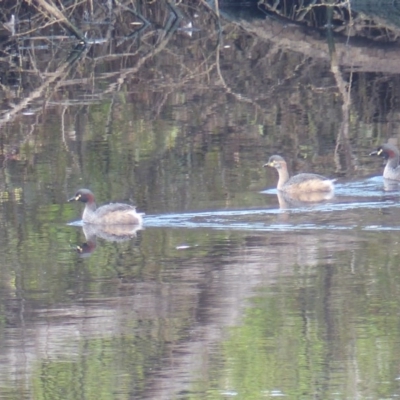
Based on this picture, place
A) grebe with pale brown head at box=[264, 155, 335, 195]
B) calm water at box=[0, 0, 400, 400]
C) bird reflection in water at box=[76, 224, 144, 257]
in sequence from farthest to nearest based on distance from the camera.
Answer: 1. grebe with pale brown head at box=[264, 155, 335, 195]
2. bird reflection in water at box=[76, 224, 144, 257]
3. calm water at box=[0, 0, 400, 400]

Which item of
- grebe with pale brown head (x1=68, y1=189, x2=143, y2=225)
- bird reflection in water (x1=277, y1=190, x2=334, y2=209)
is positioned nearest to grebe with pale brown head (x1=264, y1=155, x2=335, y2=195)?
bird reflection in water (x1=277, y1=190, x2=334, y2=209)

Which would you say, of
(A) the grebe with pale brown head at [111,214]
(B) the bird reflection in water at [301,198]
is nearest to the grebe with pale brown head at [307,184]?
(B) the bird reflection in water at [301,198]

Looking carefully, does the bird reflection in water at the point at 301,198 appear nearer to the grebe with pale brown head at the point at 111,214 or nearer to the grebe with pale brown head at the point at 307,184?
the grebe with pale brown head at the point at 307,184

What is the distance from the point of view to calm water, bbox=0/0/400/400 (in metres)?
7.01

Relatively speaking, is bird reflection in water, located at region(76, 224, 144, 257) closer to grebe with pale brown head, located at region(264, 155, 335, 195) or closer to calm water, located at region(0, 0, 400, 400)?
calm water, located at region(0, 0, 400, 400)

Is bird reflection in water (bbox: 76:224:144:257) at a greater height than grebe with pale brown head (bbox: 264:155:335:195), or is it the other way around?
grebe with pale brown head (bbox: 264:155:335:195)

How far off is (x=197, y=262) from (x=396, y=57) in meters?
14.5

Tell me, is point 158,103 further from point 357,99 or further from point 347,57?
point 347,57

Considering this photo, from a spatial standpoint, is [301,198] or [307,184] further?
[307,184]

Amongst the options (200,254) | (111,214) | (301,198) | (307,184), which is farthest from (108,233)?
(307,184)

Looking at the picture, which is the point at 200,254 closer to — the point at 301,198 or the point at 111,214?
the point at 111,214

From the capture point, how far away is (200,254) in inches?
378

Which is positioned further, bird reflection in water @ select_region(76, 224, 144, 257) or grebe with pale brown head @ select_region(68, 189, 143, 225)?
grebe with pale brown head @ select_region(68, 189, 143, 225)

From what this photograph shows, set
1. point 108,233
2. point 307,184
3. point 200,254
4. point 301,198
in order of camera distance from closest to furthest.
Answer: point 200,254
point 108,233
point 301,198
point 307,184
